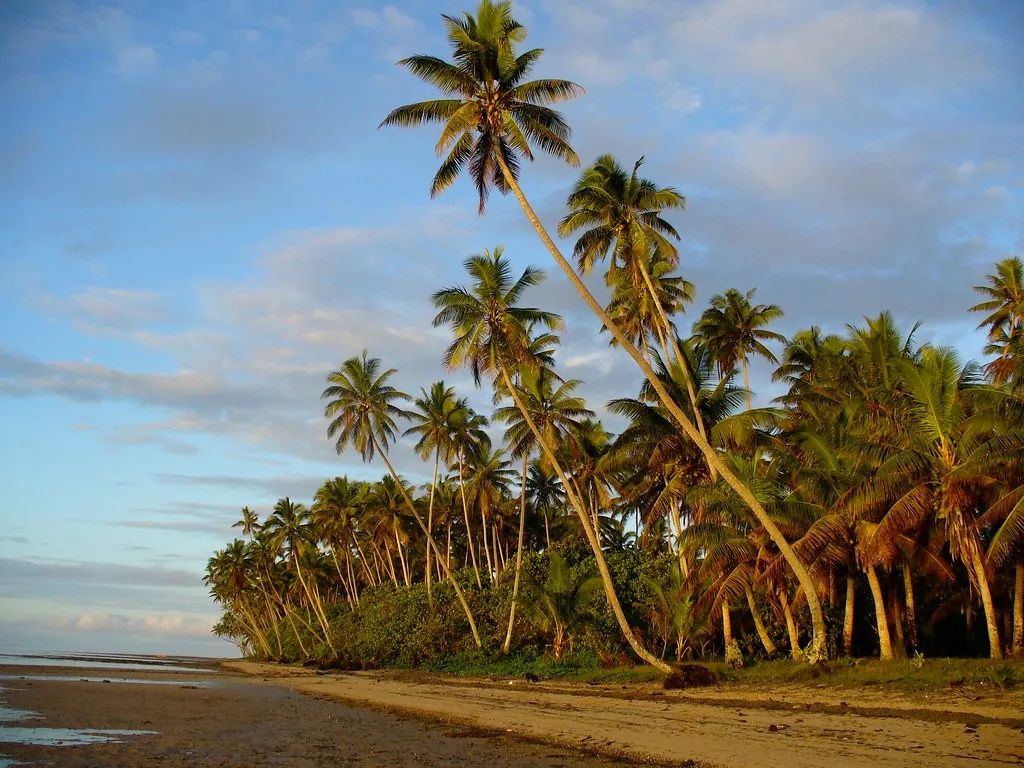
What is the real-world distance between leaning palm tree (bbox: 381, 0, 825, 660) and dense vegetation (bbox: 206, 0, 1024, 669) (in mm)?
62

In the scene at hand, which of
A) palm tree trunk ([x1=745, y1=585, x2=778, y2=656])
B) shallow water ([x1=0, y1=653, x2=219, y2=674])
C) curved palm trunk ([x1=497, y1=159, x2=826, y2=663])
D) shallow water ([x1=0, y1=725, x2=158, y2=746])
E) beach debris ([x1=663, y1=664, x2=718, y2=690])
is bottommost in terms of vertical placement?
shallow water ([x1=0, y1=653, x2=219, y2=674])

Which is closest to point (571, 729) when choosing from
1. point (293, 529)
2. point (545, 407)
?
point (545, 407)

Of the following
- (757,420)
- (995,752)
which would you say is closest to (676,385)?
(757,420)

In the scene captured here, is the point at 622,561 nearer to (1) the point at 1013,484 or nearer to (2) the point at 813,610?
(2) the point at 813,610

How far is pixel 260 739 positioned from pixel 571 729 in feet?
18.8

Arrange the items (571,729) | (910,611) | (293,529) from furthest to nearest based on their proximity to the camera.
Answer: (293,529), (910,611), (571,729)

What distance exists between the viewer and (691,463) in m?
29.6

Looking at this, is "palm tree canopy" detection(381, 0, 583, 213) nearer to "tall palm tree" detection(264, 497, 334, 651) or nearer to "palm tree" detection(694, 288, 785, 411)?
"palm tree" detection(694, 288, 785, 411)

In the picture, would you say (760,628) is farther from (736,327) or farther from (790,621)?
(736,327)

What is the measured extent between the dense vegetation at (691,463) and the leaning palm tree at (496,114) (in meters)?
0.06

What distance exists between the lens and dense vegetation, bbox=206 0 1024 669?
2100 cm

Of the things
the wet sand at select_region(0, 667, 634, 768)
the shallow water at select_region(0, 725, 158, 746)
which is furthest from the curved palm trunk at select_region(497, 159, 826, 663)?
the shallow water at select_region(0, 725, 158, 746)

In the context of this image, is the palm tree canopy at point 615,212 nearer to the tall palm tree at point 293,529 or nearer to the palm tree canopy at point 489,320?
the palm tree canopy at point 489,320

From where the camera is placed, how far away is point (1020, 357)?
19.0m
